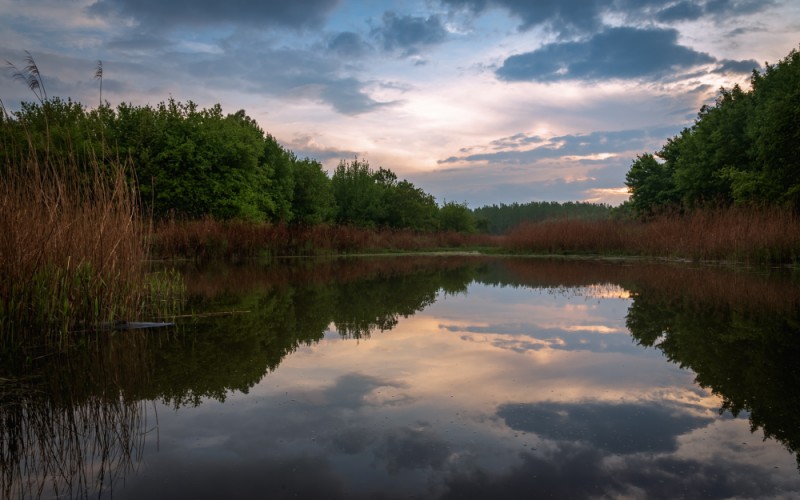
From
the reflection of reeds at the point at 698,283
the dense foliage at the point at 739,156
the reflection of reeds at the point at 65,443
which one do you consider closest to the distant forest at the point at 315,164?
the dense foliage at the point at 739,156

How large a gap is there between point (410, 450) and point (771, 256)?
46.1 feet

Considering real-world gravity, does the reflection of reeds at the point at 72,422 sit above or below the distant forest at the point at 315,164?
below

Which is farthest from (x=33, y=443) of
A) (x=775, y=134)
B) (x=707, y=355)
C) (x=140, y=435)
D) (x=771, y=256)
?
(x=775, y=134)

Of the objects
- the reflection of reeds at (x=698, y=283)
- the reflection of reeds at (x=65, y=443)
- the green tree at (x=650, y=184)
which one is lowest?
the reflection of reeds at (x=698, y=283)

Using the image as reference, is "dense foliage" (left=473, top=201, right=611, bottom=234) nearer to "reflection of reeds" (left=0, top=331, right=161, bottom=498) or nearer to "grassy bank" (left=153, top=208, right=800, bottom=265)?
"grassy bank" (left=153, top=208, right=800, bottom=265)

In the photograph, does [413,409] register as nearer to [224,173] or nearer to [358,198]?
[224,173]

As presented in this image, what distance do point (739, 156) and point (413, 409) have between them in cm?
2846

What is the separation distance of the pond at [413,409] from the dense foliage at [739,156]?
16.3 metres

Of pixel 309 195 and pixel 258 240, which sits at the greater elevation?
pixel 309 195

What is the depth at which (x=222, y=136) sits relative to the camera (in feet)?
96.5

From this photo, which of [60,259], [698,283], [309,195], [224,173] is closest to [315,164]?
[309,195]

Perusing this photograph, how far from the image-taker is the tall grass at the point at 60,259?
412 centimetres

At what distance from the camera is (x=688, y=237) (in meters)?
16.0

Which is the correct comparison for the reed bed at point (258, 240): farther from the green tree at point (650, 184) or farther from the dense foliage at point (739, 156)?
the green tree at point (650, 184)
